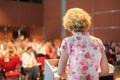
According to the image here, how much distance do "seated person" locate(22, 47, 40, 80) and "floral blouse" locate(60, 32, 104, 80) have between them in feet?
15.2

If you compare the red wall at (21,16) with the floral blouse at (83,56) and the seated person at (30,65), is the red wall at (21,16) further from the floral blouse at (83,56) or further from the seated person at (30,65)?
the floral blouse at (83,56)

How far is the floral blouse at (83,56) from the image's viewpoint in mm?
2549

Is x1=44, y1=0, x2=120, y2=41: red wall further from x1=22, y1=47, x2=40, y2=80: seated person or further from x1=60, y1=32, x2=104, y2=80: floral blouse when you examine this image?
x1=60, y1=32, x2=104, y2=80: floral blouse

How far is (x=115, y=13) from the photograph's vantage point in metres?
8.11

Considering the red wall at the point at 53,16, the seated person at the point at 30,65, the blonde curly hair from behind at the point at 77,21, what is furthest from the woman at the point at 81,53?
the red wall at the point at 53,16

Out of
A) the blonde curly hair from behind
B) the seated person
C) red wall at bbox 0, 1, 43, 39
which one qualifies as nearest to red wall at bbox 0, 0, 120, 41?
red wall at bbox 0, 1, 43, 39

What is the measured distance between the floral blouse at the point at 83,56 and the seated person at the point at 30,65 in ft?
15.2

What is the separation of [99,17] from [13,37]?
4.36 m

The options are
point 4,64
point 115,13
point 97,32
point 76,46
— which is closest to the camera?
point 76,46

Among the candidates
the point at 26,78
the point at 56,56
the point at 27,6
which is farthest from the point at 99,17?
the point at 27,6

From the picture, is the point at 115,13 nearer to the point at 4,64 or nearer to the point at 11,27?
the point at 4,64

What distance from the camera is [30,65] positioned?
7.39 m

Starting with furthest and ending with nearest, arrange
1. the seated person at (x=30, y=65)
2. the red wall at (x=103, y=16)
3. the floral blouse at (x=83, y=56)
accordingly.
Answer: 1. the red wall at (x=103, y=16)
2. the seated person at (x=30, y=65)
3. the floral blouse at (x=83, y=56)

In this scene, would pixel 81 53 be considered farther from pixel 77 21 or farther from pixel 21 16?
pixel 21 16
